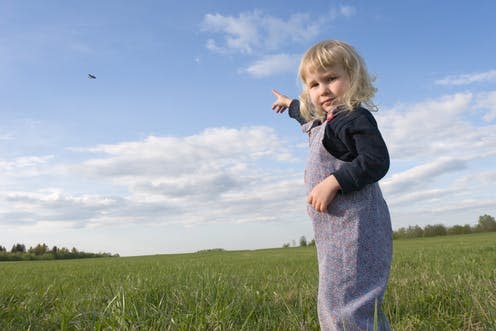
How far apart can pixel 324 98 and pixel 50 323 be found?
2.99 m

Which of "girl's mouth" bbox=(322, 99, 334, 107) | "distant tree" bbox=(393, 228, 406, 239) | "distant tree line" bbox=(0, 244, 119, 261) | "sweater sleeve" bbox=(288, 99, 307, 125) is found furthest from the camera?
"distant tree" bbox=(393, 228, 406, 239)

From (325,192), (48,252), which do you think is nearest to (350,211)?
(325,192)

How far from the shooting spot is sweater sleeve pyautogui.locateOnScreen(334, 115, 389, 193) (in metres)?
2.17

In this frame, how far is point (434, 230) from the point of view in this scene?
3270 inches

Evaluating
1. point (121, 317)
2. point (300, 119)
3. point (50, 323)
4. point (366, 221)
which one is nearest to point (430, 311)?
point (366, 221)

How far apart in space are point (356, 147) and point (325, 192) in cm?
32

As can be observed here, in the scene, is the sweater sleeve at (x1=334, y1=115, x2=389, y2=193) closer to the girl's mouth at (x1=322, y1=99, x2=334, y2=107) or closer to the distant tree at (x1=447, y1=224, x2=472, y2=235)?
the girl's mouth at (x1=322, y1=99, x2=334, y2=107)

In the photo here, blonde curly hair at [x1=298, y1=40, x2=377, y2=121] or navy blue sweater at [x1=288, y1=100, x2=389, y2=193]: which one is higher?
blonde curly hair at [x1=298, y1=40, x2=377, y2=121]

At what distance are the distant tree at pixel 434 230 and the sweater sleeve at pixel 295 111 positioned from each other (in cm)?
8831

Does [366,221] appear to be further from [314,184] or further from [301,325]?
[301,325]

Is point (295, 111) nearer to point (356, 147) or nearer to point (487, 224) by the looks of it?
point (356, 147)

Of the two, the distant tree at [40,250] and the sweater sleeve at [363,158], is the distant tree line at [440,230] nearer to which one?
the distant tree at [40,250]

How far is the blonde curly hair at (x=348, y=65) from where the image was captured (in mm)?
2465

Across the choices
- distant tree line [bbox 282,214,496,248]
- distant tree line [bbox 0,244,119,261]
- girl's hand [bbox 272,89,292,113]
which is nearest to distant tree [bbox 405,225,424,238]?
distant tree line [bbox 282,214,496,248]
